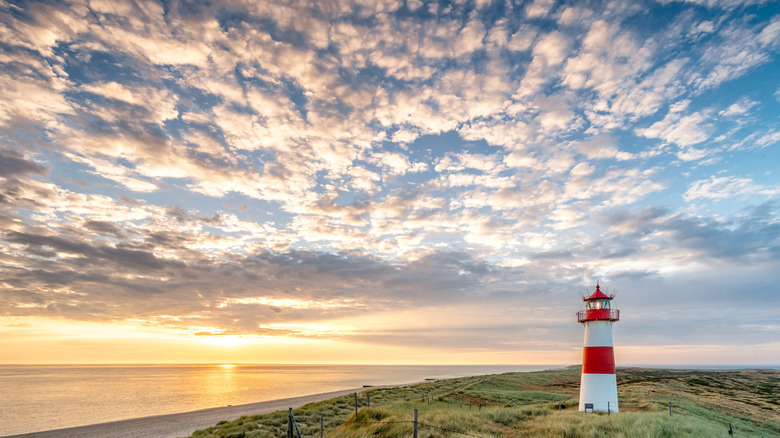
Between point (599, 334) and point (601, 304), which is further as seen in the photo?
point (601, 304)

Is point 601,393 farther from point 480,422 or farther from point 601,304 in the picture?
point 480,422

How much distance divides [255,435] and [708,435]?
21.2m

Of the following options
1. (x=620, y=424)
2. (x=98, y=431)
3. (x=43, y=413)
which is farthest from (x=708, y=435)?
(x=43, y=413)

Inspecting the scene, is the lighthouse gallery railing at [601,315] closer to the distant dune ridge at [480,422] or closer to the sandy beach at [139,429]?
the distant dune ridge at [480,422]

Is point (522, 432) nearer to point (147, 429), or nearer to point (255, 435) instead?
point (255, 435)

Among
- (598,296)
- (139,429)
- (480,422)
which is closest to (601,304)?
(598,296)

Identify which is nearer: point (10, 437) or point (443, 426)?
point (443, 426)

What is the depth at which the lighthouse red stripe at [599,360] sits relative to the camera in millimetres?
22875

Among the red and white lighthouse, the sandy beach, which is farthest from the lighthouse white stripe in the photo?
the sandy beach

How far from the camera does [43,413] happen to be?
163ft

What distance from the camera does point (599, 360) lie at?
23.1 meters

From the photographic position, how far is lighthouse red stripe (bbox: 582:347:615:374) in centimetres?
2288

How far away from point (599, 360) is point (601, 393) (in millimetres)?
1793

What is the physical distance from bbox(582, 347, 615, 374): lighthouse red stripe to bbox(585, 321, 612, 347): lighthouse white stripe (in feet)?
0.92
